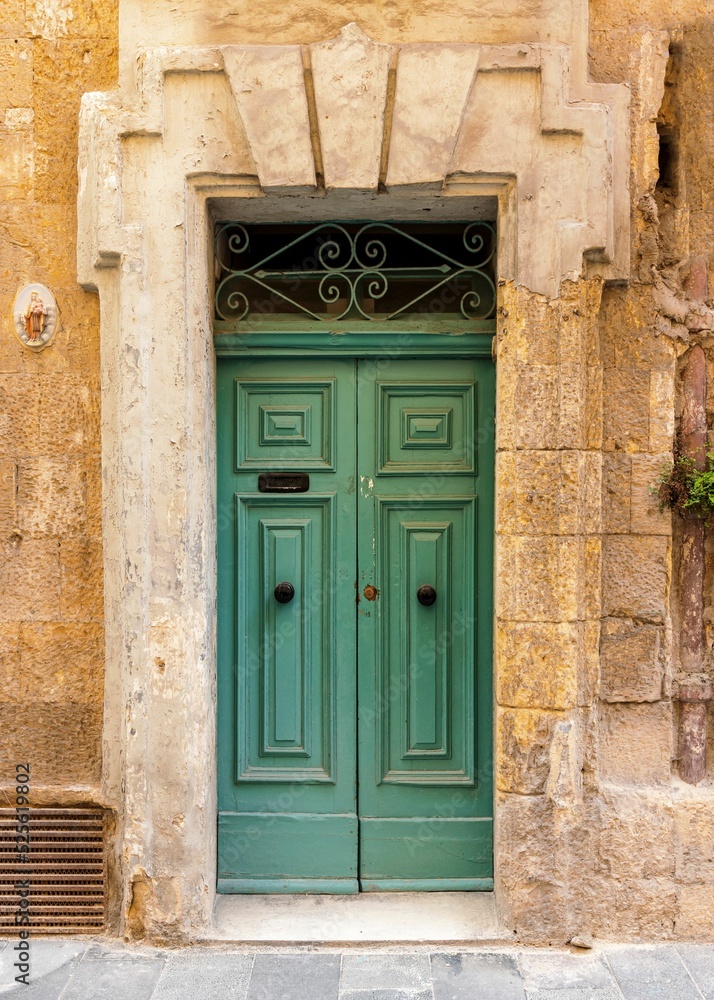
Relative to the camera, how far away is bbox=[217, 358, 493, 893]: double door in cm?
390

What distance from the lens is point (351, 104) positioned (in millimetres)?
3473

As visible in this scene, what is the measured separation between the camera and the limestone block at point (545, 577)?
A: 353 cm

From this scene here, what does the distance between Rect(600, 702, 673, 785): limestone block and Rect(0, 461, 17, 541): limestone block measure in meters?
2.69

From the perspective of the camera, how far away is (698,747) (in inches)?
146

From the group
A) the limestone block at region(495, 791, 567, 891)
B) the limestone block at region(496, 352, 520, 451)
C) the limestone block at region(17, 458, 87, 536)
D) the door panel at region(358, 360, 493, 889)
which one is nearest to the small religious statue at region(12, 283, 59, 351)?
the limestone block at region(17, 458, 87, 536)

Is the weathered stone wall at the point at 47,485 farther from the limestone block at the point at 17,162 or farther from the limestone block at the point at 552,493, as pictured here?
the limestone block at the point at 552,493

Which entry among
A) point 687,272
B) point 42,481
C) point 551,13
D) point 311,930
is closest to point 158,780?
point 311,930

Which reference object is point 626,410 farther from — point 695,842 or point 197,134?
point 197,134

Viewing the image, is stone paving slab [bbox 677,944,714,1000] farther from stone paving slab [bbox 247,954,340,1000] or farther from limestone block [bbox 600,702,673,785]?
stone paving slab [bbox 247,954,340,1000]

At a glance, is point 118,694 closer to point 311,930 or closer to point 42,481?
point 42,481

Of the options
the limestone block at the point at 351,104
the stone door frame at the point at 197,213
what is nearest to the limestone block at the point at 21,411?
the stone door frame at the point at 197,213

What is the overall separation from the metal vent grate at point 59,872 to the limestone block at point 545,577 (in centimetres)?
201

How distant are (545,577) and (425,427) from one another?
34.6 inches

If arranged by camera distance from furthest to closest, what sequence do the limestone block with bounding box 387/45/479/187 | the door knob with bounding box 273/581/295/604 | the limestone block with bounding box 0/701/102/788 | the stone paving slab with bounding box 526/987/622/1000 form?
1. the door knob with bounding box 273/581/295/604
2. the limestone block with bounding box 0/701/102/788
3. the limestone block with bounding box 387/45/479/187
4. the stone paving slab with bounding box 526/987/622/1000
